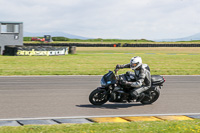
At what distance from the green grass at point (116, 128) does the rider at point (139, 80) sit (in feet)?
8.01

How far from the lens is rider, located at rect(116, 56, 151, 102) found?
9.84 m

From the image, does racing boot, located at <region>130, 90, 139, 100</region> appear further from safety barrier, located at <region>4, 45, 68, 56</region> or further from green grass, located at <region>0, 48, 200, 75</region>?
safety barrier, located at <region>4, 45, 68, 56</region>

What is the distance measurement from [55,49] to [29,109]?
3183 cm

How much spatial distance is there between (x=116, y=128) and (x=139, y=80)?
10.4ft

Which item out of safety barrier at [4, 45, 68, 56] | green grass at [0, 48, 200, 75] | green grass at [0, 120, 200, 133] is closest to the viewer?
green grass at [0, 120, 200, 133]

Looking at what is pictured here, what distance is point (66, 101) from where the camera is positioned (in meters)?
10.8

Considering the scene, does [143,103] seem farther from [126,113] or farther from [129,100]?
[126,113]

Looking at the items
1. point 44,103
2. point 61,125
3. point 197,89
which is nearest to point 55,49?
point 197,89

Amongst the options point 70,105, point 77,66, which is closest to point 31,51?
point 77,66

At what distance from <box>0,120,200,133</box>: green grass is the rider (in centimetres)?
244

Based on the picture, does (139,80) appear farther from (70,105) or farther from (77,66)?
(77,66)

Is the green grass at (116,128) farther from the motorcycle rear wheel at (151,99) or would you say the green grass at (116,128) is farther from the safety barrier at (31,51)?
the safety barrier at (31,51)

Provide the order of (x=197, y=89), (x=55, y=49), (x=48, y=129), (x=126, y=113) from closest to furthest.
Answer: (x=48, y=129)
(x=126, y=113)
(x=197, y=89)
(x=55, y=49)

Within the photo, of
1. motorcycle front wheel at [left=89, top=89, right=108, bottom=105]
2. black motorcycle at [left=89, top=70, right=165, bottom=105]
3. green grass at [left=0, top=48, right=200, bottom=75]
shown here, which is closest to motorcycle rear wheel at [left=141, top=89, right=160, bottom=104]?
black motorcycle at [left=89, top=70, right=165, bottom=105]
